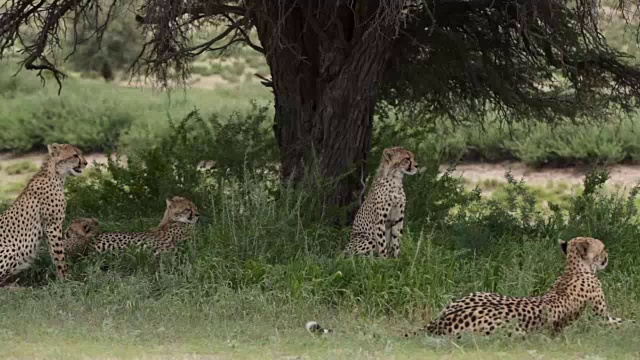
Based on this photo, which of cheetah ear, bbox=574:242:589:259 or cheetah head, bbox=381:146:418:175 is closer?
cheetah ear, bbox=574:242:589:259

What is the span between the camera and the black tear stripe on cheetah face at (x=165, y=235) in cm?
965

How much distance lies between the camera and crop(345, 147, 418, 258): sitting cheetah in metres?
9.57

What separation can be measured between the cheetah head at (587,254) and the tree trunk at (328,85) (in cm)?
294

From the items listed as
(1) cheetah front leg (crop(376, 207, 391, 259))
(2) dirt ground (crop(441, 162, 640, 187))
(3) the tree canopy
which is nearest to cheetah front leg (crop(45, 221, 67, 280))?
(3) the tree canopy

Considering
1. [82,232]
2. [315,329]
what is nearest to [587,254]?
[315,329]

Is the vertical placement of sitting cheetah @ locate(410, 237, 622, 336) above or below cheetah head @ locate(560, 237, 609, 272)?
below

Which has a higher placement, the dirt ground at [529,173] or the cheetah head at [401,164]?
the cheetah head at [401,164]

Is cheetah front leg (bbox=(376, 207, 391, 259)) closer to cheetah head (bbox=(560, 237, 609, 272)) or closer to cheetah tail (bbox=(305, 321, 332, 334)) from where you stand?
cheetah head (bbox=(560, 237, 609, 272))

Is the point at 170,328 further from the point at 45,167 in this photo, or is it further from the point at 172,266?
the point at 45,167

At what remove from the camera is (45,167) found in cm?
962

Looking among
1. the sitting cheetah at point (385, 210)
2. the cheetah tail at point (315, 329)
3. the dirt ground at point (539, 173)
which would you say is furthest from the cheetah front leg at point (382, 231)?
the dirt ground at point (539, 173)

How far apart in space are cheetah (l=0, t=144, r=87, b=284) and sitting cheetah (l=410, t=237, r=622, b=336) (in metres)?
3.20

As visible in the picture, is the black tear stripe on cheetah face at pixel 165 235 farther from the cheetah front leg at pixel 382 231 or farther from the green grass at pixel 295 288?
the cheetah front leg at pixel 382 231

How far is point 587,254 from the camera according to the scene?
809 cm
